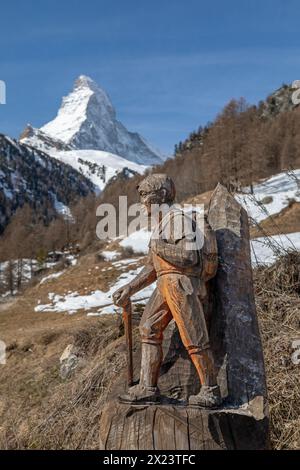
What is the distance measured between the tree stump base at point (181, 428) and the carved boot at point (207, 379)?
7 centimetres

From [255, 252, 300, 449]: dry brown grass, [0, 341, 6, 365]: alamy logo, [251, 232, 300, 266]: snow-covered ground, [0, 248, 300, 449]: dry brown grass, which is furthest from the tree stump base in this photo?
[0, 341, 6, 365]: alamy logo

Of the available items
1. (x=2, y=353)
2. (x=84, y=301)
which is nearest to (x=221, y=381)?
(x=2, y=353)

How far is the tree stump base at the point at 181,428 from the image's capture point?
294 centimetres

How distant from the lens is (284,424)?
14.7 ft

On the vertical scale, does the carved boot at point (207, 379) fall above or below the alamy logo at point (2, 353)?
above

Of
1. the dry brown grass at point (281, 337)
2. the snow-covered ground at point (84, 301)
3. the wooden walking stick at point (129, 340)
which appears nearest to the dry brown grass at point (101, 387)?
the dry brown grass at point (281, 337)

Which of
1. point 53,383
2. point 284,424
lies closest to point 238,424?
point 284,424

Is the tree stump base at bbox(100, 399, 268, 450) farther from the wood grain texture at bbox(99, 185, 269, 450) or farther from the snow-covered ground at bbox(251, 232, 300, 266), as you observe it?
the snow-covered ground at bbox(251, 232, 300, 266)

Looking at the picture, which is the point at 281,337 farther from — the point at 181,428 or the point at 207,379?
the point at 181,428

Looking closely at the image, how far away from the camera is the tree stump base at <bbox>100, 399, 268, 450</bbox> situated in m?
2.94

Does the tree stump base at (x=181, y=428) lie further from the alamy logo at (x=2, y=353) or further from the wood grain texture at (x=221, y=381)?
the alamy logo at (x=2, y=353)

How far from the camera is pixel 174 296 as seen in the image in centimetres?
312

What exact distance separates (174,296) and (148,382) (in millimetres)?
569

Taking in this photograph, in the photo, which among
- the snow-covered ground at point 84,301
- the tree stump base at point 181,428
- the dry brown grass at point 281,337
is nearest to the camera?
the tree stump base at point 181,428
